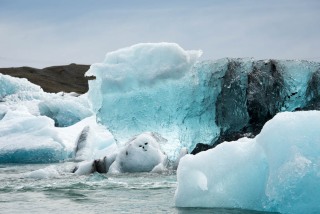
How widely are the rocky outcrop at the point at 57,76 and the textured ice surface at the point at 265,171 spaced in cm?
6863

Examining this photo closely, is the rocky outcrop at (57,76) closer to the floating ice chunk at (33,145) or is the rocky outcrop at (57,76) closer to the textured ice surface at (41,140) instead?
the textured ice surface at (41,140)

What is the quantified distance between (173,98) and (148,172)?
3.56 meters

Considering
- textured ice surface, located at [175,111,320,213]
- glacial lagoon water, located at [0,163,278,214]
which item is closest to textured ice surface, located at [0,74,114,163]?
glacial lagoon water, located at [0,163,278,214]

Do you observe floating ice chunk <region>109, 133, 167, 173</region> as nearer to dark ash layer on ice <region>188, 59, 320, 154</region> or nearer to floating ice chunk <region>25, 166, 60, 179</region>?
floating ice chunk <region>25, 166, 60, 179</region>

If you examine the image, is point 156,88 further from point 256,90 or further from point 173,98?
point 256,90

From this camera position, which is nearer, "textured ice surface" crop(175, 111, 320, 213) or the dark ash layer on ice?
"textured ice surface" crop(175, 111, 320, 213)

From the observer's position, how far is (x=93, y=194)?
1136 cm

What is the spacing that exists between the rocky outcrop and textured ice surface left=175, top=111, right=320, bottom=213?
6863cm

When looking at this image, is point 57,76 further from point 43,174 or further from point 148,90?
point 43,174

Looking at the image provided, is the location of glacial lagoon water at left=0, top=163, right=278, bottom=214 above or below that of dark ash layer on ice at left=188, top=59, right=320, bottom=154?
below

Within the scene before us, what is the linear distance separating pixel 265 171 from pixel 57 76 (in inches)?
3502

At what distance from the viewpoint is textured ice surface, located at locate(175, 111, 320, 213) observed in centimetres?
755

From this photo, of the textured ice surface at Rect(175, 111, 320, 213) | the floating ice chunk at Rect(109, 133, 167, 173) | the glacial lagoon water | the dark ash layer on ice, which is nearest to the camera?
the textured ice surface at Rect(175, 111, 320, 213)

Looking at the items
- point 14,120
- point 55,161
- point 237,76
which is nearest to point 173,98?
point 237,76
